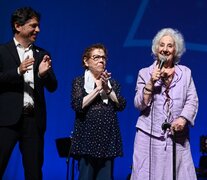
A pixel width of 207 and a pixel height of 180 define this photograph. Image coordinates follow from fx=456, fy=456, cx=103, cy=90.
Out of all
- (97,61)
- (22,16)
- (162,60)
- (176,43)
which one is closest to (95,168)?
(97,61)

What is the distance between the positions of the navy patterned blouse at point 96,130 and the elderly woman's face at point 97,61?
0.20 m

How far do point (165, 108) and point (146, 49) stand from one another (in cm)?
204

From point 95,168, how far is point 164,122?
24.4 inches

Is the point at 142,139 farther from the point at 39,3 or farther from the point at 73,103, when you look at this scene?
the point at 39,3

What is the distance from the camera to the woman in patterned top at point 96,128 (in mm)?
3104

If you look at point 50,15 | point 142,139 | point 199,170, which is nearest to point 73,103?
point 142,139

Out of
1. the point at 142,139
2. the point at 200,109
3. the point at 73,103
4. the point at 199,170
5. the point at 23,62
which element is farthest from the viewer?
the point at 200,109

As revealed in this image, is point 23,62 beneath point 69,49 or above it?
beneath

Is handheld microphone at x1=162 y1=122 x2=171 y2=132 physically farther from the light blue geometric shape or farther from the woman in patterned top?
the light blue geometric shape

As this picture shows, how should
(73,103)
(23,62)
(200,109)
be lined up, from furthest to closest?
(200,109), (73,103), (23,62)

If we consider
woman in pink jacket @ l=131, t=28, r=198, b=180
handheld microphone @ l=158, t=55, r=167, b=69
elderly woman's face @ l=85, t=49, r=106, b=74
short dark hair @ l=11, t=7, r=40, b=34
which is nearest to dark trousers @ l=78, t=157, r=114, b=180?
woman in pink jacket @ l=131, t=28, r=198, b=180

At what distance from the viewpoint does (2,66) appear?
2.97 meters

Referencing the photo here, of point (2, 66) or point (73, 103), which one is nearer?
point (2, 66)

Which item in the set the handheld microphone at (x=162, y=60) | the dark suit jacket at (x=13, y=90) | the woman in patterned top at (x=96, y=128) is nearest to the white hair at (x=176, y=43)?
the handheld microphone at (x=162, y=60)
